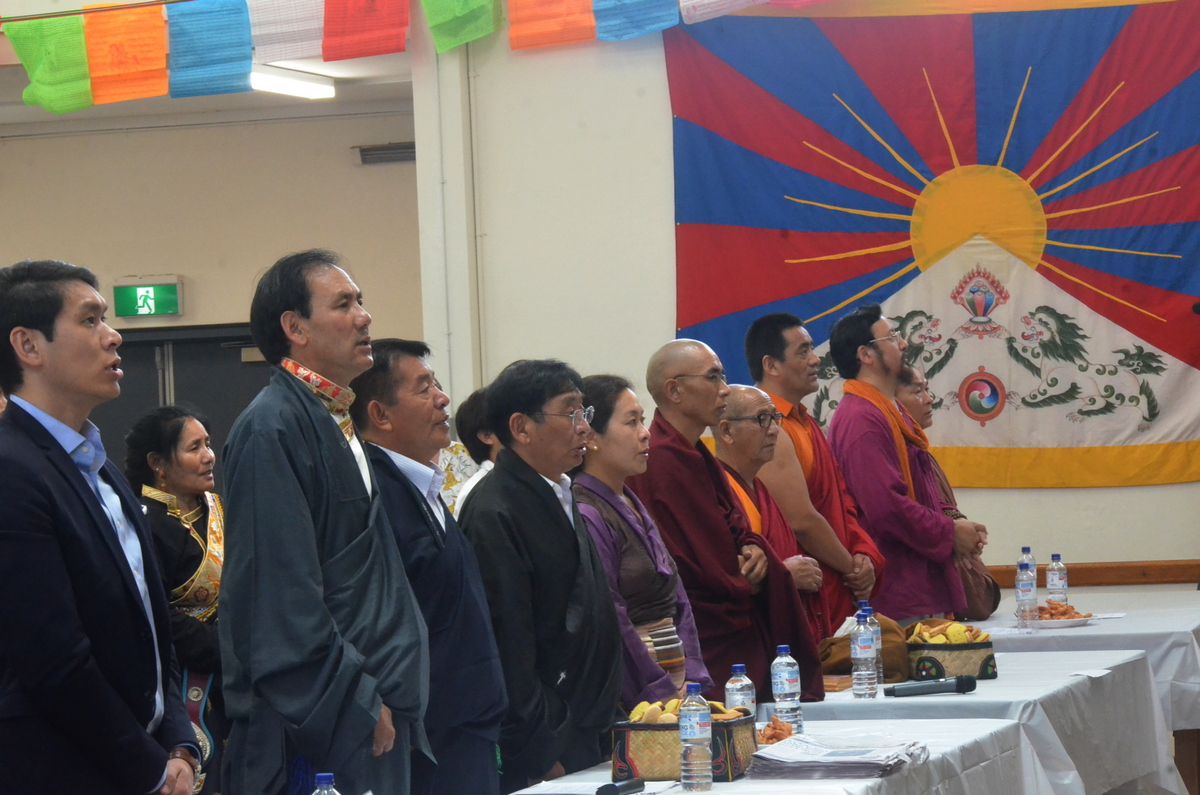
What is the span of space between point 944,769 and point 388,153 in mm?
5291

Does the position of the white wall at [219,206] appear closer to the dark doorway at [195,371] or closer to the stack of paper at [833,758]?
the dark doorway at [195,371]

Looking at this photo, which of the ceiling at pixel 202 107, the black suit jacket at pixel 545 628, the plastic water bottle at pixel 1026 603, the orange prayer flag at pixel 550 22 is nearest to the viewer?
the black suit jacket at pixel 545 628

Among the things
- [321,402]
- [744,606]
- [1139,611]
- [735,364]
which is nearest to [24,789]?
[321,402]

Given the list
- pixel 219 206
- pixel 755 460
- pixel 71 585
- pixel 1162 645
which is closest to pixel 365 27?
pixel 219 206

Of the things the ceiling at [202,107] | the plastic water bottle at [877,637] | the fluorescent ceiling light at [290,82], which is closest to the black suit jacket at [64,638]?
the plastic water bottle at [877,637]

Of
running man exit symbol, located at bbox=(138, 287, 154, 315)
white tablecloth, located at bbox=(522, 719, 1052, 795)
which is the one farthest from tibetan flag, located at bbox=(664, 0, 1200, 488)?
running man exit symbol, located at bbox=(138, 287, 154, 315)

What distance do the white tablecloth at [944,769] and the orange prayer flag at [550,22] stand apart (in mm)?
3507

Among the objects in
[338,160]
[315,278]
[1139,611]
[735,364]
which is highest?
[338,160]

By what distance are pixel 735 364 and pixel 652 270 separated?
1.66 ft

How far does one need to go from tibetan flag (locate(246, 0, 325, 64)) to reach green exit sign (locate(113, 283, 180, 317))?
6.25 ft

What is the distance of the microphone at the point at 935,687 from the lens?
8.89 feet

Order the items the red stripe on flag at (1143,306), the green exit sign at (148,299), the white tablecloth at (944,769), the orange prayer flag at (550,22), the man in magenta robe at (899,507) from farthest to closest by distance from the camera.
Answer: the green exit sign at (148,299) → the orange prayer flag at (550,22) → the red stripe on flag at (1143,306) → the man in magenta robe at (899,507) → the white tablecloth at (944,769)

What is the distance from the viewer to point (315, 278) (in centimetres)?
222

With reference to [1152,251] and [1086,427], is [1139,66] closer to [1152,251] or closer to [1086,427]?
[1152,251]
